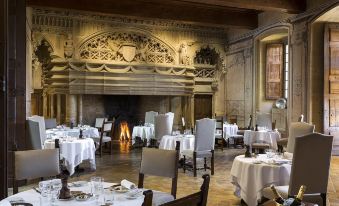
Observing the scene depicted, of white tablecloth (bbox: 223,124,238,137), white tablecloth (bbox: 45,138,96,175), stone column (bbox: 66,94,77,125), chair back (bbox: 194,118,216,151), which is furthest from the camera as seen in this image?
stone column (bbox: 66,94,77,125)

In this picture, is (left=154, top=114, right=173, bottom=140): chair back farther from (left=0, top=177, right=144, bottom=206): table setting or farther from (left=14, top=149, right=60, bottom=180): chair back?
(left=0, top=177, right=144, bottom=206): table setting

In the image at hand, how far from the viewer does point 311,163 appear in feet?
12.8

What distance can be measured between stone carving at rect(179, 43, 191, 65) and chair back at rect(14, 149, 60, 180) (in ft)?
30.2

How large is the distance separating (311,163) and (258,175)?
2.34ft

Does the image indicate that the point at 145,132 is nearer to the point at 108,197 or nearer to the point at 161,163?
the point at 161,163

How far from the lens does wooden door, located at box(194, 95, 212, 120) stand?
13.2 metres

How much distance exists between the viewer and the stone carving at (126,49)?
1147 cm

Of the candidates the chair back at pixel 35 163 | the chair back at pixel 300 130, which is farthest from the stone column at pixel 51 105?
the chair back at pixel 35 163

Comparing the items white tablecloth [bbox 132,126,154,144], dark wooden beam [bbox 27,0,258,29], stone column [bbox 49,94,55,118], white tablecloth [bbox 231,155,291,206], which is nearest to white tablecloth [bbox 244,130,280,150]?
white tablecloth [bbox 132,126,154,144]

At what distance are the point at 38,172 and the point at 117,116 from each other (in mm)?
9118

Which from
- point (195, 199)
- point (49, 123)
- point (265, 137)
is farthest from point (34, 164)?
point (265, 137)

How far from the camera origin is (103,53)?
11578mm

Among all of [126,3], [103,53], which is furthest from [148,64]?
[126,3]

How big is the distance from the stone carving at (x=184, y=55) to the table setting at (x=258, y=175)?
317 inches
